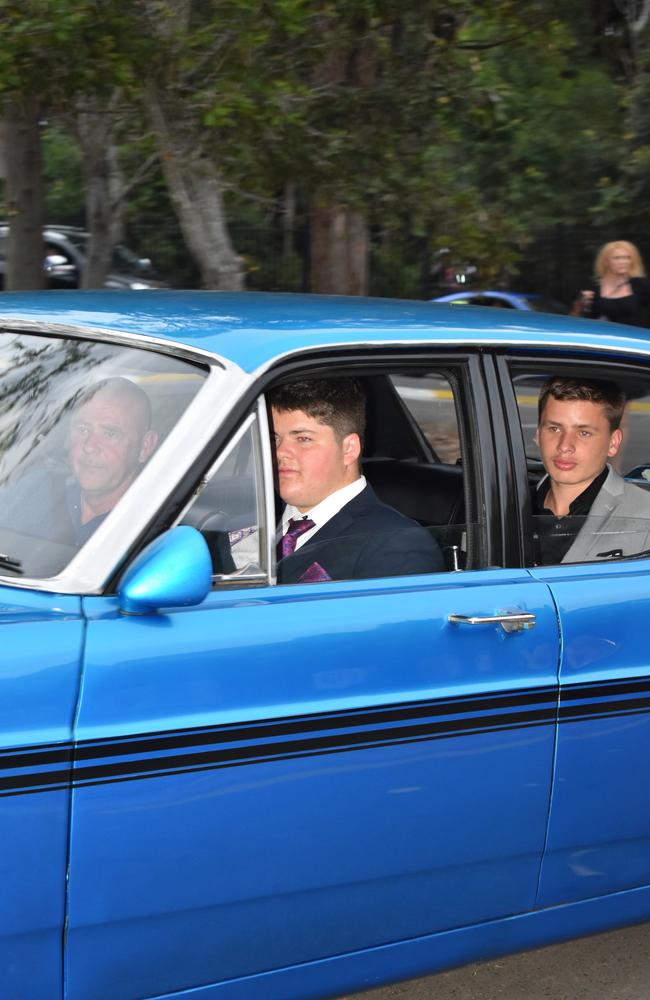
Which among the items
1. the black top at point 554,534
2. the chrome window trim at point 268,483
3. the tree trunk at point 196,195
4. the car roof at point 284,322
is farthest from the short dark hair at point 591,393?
the tree trunk at point 196,195

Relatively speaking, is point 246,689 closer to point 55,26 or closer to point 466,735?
point 466,735

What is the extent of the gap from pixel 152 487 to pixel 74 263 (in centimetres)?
1926

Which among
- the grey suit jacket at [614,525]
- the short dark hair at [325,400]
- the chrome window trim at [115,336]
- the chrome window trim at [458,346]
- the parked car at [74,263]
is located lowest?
the parked car at [74,263]

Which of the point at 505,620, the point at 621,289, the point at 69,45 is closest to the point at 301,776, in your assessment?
the point at 505,620

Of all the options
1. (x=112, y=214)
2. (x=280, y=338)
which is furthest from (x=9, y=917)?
(x=112, y=214)

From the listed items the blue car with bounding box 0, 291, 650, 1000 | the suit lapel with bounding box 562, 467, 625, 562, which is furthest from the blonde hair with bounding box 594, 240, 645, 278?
the blue car with bounding box 0, 291, 650, 1000

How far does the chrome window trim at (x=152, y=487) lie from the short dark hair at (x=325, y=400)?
1.34ft

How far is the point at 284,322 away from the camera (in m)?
3.11

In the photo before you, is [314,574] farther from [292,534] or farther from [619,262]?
[619,262]

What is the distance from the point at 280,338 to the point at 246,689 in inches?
29.4

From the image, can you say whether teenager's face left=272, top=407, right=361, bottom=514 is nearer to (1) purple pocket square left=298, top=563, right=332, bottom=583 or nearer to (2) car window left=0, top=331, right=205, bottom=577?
(1) purple pocket square left=298, top=563, right=332, bottom=583

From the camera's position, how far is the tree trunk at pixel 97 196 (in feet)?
35.1

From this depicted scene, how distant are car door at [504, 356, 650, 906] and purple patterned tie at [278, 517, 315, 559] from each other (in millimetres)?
510

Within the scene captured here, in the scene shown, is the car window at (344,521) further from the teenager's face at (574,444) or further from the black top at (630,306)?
the black top at (630,306)
